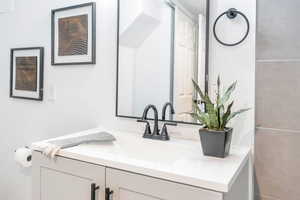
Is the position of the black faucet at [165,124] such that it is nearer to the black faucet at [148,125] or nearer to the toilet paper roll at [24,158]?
the black faucet at [148,125]

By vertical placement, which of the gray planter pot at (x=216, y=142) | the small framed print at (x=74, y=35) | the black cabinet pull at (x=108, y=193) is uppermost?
the small framed print at (x=74, y=35)

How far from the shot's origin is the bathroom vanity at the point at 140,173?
0.92 m

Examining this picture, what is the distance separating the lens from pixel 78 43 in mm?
1812

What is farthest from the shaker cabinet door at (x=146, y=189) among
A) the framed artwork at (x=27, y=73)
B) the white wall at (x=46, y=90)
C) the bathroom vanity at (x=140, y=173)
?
the framed artwork at (x=27, y=73)

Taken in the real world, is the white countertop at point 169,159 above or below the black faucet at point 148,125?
below

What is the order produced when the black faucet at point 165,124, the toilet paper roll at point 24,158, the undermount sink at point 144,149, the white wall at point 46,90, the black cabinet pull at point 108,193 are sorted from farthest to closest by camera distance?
the toilet paper roll at point 24,158 < the white wall at point 46,90 < the black faucet at point 165,124 < the undermount sink at point 144,149 < the black cabinet pull at point 108,193

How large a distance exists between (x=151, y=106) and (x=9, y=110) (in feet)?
4.76

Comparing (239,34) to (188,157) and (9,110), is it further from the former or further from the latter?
(9,110)

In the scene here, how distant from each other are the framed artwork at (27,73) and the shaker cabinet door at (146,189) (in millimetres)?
1256

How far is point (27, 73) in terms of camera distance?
2.12m

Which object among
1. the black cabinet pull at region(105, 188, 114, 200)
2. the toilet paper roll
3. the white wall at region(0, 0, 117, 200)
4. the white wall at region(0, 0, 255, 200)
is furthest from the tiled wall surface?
the toilet paper roll

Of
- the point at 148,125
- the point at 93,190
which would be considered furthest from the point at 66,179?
the point at 148,125

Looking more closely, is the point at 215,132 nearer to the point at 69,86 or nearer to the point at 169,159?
the point at 169,159

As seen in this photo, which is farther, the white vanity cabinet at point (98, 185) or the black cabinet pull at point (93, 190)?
the black cabinet pull at point (93, 190)
